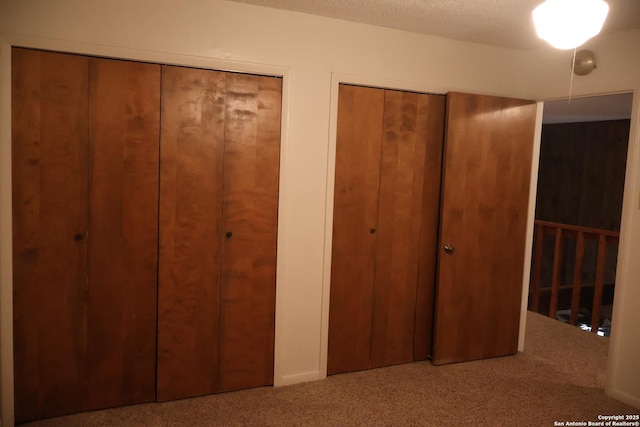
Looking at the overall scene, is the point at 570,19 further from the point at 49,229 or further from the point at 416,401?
the point at 49,229

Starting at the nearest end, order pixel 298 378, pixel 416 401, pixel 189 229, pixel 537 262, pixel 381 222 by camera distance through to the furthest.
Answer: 1. pixel 189 229
2. pixel 416 401
3. pixel 298 378
4. pixel 381 222
5. pixel 537 262

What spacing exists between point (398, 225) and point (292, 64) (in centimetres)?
124

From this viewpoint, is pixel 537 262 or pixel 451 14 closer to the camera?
pixel 451 14

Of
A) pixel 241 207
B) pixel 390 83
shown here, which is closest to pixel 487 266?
pixel 390 83

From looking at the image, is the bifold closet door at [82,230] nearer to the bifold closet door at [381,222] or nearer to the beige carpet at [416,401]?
the beige carpet at [416,401]

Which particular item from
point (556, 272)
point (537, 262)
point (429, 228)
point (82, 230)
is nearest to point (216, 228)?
point (82, 230)

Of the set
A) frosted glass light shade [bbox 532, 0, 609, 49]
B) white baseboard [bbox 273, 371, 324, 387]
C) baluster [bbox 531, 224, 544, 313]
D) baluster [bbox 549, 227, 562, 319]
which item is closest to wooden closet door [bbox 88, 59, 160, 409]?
white baseboard [bbox 273, 371, 324, 387]

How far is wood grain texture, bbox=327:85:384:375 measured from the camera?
9.30 feet

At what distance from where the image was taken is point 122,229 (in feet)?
7.87

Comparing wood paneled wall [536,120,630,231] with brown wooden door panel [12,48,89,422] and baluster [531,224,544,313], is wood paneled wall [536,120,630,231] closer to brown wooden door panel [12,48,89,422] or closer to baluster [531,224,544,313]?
baluster [531,224,544,313]

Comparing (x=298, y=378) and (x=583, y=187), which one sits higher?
(x=583, y=187)

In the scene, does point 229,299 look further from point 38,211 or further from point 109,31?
point 109,31

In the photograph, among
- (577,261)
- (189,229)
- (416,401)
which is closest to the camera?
(189,229)

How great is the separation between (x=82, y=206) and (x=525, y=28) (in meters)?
2.77
